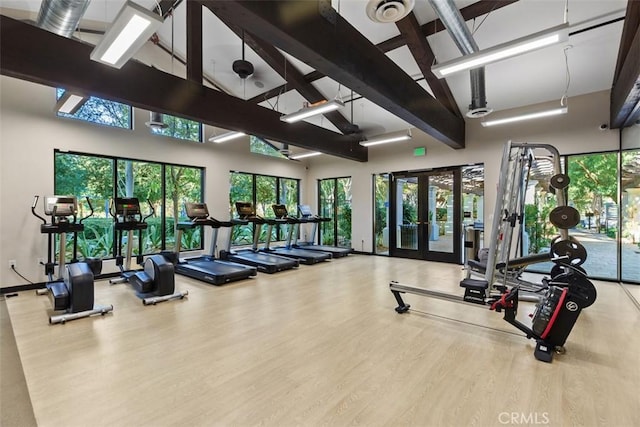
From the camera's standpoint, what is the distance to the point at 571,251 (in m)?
3.12

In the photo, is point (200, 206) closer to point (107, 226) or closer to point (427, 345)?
point (107, 226)

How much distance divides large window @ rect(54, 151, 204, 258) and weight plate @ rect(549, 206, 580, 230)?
21.3 ft

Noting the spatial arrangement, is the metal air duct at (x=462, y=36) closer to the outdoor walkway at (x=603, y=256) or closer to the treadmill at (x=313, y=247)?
the outdoor walkway at (x=603, y=256)

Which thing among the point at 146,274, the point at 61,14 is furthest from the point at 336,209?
the point at 61,14

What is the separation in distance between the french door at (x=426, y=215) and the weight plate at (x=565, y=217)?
429 cm

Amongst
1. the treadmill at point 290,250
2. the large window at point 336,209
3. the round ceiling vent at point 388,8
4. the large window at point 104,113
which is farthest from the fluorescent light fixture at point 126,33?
the large window at point 336,209

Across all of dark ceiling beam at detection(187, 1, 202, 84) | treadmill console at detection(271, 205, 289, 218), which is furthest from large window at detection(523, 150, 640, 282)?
dark ceiling beam at detection(187, 1, 202, 84)

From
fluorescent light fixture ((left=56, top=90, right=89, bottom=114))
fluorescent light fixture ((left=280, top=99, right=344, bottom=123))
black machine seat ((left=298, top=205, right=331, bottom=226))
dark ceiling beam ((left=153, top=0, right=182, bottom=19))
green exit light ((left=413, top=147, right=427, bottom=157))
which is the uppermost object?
dark ceiling beam ((left=153, top=0, right=182, bottom=19))

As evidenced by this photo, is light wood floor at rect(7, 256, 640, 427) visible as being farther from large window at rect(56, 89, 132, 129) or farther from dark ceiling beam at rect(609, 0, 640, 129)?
large window at rect(56, 89, 132, 129)

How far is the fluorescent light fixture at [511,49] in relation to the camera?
2.83 m

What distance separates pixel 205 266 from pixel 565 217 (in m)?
5.83

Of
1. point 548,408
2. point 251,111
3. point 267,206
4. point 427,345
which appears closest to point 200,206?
point 251,111

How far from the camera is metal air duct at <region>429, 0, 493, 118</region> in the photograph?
3.18m

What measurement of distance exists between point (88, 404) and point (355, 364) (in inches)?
78.1
